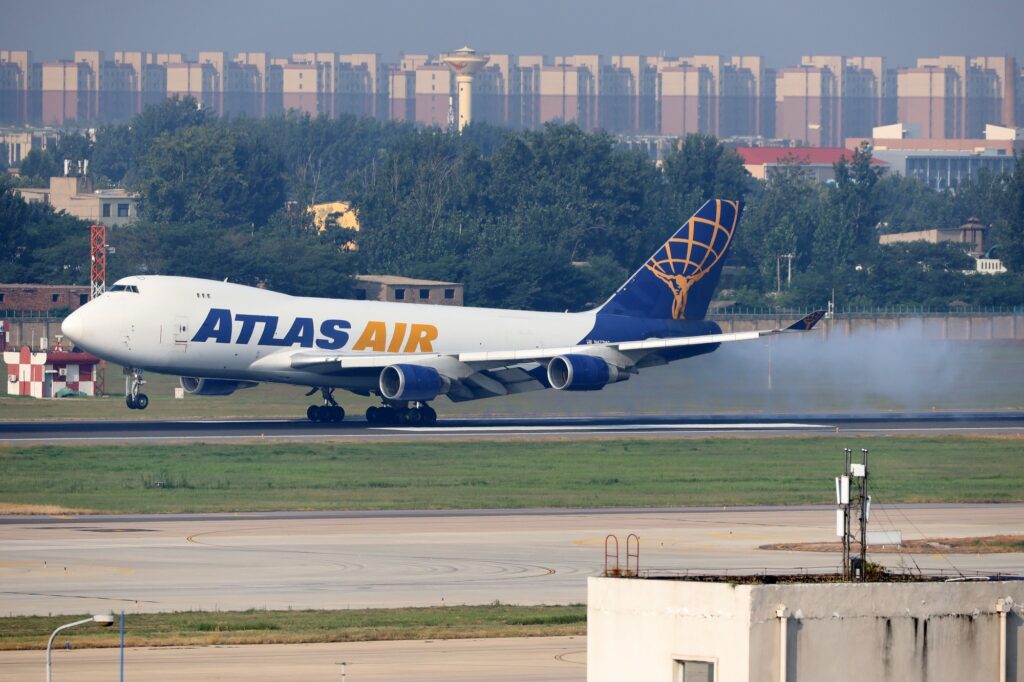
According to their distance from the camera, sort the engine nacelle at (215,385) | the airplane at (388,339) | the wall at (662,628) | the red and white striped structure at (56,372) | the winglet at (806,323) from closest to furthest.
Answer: the wall at (662,628) → the airplane at (388,339) → the winglet at (806,323) → the engine nacelle at (215,385) → the red and white striped structure at (56,372)

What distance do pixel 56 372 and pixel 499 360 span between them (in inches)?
1126

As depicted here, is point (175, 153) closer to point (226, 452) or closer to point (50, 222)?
point (50, 222)

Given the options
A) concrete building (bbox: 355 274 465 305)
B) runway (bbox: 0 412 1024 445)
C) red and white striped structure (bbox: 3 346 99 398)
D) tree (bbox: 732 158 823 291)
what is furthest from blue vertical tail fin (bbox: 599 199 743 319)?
tree (bbox: 732 158 823 291)

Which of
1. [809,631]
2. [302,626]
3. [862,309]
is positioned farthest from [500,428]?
[862,309]

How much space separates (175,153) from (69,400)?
109 metres

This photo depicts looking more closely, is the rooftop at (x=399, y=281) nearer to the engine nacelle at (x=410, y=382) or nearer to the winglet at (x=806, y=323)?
the engine nacelle at (x=410, y=382)

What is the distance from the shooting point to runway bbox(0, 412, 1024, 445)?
244 ft

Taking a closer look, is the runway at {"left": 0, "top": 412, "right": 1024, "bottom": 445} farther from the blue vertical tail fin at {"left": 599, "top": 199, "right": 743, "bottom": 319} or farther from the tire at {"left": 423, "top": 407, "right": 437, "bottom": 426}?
the blue vertical tail fin at {"left": 599, "top": 199, "right": 743, "bottom": 319}

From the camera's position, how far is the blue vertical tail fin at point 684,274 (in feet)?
289

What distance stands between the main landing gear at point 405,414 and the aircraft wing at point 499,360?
133 centimetres

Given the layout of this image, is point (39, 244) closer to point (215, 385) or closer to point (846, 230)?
point (215, 385)

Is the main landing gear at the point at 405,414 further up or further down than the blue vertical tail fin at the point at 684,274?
further down

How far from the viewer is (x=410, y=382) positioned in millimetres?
78125

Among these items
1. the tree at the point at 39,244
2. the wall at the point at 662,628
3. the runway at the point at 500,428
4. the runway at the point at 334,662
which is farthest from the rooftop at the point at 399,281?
the wall at the point at 662,628
